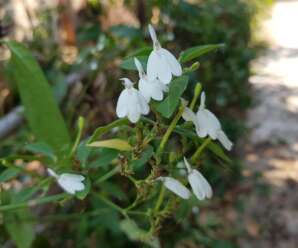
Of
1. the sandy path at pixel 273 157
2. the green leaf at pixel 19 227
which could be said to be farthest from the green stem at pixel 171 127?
the sandy path at pixel 273 157

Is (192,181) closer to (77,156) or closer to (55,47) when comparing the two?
(77,156)

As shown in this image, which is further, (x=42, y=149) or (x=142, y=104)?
(x=42, y=149)

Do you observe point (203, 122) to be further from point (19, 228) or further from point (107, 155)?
point (19, 228)

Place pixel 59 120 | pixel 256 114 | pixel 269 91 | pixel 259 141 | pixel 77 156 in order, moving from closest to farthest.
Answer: pixel 77 156 < pixel 59 120 < pixel 259 141 < pixel 256 114 < pixel 269 91

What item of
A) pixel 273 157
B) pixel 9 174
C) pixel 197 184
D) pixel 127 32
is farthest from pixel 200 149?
pixel 273 157

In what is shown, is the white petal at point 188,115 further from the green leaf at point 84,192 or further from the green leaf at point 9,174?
the green leaf at point 9,174

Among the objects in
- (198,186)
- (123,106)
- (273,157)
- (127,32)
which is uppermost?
(123,106)

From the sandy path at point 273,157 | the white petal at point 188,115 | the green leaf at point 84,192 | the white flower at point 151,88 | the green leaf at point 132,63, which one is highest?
the green leaf at point 132,63

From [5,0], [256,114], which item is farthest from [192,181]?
[256,114]
